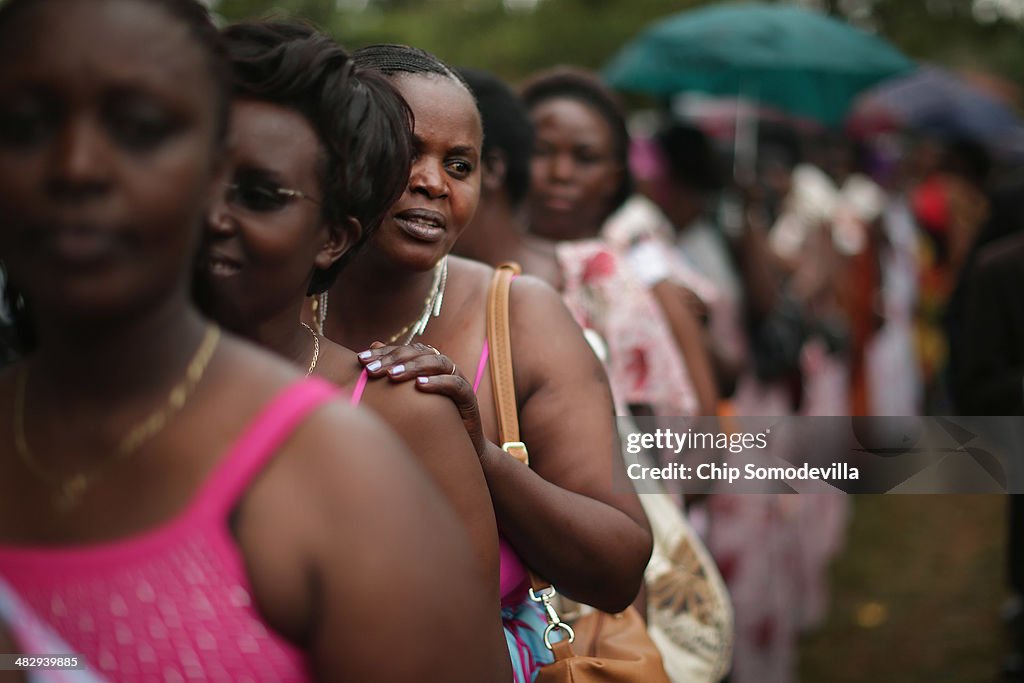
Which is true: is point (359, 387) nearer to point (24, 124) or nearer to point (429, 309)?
point (429, 309)

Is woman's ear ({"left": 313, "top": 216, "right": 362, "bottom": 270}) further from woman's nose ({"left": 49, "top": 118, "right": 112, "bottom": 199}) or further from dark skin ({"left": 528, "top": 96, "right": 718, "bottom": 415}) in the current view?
dark skin ({"left": 528, "top": 96, "right": 718, "bottom": 415})

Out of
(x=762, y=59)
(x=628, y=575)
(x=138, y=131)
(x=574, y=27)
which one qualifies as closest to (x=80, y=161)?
(x=138, y=131)

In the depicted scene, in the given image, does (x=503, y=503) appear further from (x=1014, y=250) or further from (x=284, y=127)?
(x=1014, y=250)

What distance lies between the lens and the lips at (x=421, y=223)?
8.26ft

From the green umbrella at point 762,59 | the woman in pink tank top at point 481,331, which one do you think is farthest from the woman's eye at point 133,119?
the green umbrella at point 762,59

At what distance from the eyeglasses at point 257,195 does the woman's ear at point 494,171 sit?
75.0 inches

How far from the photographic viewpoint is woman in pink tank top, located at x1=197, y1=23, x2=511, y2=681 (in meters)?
1.87

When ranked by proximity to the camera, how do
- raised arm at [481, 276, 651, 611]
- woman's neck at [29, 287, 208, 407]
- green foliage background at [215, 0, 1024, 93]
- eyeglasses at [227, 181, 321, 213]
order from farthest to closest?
green foliage background at [215, 0, 1024, 93] < raised arm at [481, 276, 651, 611] < eyeglasses at [227, 181, 321, 213] < woman's neck at [29, 287, 208, 407]

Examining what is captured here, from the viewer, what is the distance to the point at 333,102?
76.3 inches

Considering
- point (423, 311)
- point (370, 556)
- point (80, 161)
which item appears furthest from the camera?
point (423, 311)

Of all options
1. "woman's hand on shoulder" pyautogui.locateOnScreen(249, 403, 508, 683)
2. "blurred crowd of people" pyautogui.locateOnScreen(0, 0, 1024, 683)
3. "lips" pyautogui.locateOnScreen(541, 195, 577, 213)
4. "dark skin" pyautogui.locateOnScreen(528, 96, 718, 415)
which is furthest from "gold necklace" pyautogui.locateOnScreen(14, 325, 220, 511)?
"lips" pyautogui.locateOnScreen(541, 195, 577, 213)

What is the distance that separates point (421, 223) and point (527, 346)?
0.34 m

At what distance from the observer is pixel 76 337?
1417mm

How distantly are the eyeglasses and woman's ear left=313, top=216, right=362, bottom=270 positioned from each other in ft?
0.48
